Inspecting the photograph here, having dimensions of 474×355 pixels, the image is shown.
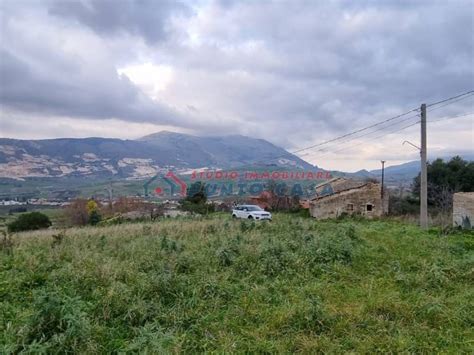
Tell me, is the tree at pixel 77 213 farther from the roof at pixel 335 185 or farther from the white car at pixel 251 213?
the roof at pixel 335 185

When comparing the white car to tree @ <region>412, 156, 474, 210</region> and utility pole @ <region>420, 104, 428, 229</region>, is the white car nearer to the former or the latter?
utility pole @ <region>420, 104, 428, 229</region>

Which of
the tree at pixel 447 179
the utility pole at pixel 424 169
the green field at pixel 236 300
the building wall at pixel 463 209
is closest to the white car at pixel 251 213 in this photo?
the utility pole at pixel 424 169

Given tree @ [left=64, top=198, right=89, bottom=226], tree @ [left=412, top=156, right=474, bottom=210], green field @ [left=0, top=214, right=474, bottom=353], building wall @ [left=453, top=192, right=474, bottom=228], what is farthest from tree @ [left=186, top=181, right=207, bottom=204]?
green field @ [left=0, top=214, right=474, bottom=353]

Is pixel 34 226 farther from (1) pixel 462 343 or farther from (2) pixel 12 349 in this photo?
(1) pixel 462 343

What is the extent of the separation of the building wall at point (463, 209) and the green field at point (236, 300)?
12.9 metres

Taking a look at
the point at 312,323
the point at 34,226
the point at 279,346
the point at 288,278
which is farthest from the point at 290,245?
the point at 34,226

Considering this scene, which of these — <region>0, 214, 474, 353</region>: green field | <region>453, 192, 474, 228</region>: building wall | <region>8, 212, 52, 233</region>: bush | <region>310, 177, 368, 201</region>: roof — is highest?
<region>310, 177, 368, 201</region>: roof

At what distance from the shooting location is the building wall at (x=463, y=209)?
1958 cm

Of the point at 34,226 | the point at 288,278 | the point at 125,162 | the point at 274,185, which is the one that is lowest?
the point at 34,226

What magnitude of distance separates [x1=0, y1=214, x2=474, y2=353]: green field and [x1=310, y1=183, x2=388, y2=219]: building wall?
19105 mm

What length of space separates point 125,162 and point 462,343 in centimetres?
14623

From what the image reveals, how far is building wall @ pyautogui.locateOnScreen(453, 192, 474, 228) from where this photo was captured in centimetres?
1958

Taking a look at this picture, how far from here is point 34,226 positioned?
94.5 feet

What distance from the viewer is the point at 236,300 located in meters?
5.53
